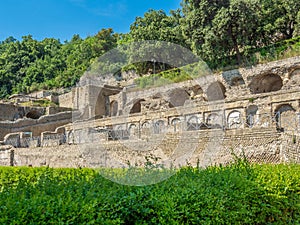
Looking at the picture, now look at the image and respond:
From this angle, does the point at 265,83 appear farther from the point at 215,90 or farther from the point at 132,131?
the point at 132,131

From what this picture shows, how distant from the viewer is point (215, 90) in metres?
34.9

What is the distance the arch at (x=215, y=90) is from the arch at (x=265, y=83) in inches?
127

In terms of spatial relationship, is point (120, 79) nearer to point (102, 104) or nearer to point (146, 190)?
point (102, 104)

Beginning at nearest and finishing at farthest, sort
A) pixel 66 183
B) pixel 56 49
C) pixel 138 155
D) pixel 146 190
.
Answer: pixel 146 190 < pixel 66 183 < pixel 138 155 < pixel 56 49

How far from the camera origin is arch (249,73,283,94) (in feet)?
106

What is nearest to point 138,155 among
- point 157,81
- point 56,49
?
point 157,81

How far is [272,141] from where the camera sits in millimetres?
14086

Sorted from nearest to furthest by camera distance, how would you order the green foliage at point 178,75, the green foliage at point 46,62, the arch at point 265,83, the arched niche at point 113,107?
the arch at point 265,83, the green foliage at point 178,75, the arched niche at point 113,107, the green foliage at point 46,62

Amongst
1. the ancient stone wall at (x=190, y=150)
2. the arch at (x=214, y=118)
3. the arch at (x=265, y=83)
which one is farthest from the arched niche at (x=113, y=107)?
the ancient stone wall at (x=190, y=150)

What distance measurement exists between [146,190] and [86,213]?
1.22 m

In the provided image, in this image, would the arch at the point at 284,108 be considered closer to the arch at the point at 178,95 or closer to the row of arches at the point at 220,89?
the row of arches at the point at 220,89

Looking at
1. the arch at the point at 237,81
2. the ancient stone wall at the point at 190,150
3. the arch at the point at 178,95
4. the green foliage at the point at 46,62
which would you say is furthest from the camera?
the green foliage at the point at 46,62

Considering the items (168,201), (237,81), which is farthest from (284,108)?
(168,201)

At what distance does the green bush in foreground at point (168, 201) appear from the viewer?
150 inches
